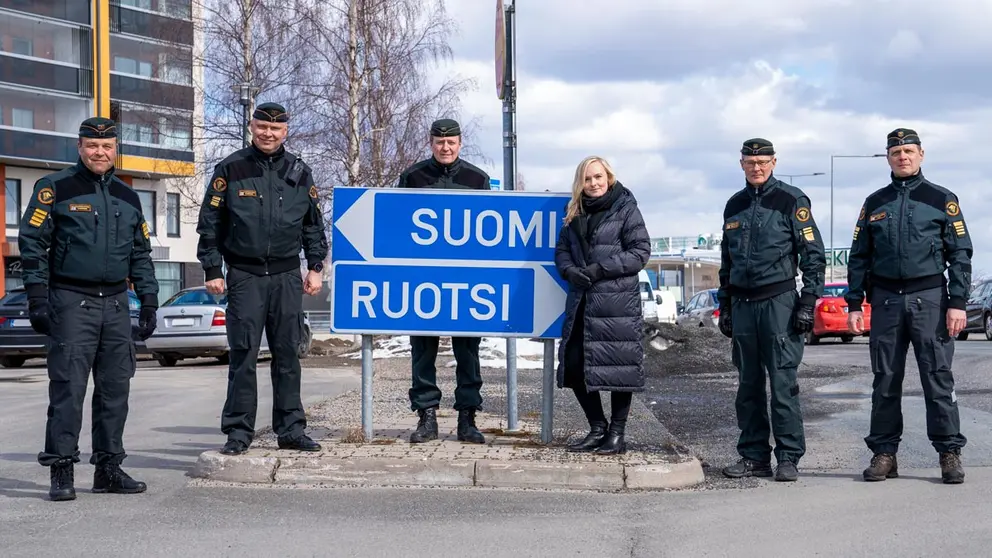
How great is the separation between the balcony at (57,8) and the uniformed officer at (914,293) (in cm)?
4331

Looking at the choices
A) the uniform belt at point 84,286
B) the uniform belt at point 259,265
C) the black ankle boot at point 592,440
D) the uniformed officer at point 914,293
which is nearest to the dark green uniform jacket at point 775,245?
the uniformed officer at point 914,293

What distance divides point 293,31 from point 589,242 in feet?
87.4

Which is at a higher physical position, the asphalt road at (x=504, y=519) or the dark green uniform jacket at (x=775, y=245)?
the dark green uniform jacket at (x=775, y=245)

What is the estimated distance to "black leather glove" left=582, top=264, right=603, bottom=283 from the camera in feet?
25.1

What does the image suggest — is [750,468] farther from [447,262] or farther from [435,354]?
[447,262]

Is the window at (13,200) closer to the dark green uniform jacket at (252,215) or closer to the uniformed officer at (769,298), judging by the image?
the dark green uniform jacket at (252,215)

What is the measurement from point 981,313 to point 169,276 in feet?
112

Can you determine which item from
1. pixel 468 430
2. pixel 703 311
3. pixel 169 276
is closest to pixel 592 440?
pixel 468 430

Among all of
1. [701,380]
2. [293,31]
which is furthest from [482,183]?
[293,31]

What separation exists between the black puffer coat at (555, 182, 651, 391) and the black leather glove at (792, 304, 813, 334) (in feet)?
3.13

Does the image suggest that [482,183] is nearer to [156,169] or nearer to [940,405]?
[940,405]

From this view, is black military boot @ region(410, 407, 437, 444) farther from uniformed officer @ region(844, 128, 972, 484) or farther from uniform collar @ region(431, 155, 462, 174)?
uniformed officer @ region(844, 128, 972, 484)

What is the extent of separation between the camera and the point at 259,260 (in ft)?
25.2

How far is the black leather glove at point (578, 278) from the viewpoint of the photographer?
25.2ft
